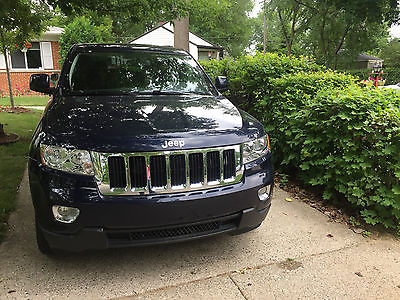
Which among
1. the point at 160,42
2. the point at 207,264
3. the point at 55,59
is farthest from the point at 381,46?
the point at 207,264

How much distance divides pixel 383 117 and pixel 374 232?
1.15 metres

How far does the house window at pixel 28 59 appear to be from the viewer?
67.2 ft

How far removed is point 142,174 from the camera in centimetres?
228

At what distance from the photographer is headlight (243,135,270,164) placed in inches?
103

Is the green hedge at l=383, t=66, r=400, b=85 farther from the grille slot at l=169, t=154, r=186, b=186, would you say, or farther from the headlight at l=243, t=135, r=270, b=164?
the grille slot at l=169, t=154, r=186, b=186

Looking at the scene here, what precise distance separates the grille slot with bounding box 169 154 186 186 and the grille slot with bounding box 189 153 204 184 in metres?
0.05

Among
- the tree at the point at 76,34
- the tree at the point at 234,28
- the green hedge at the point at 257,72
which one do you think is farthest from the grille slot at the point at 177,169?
the tree at the point at 234,28

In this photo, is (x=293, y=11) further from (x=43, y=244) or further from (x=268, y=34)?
(x=268, y=34)

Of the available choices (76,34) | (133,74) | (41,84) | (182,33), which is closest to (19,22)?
(182,33)

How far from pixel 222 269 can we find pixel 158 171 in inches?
40.4

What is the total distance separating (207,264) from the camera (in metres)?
2.78

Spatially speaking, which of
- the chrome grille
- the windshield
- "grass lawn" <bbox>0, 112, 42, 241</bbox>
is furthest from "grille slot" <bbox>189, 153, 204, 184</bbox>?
"grass lawn" <bbox>0, 112, 42, 241</bbox>

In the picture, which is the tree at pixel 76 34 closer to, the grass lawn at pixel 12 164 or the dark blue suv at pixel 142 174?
the grass lawn at pixel 12 164

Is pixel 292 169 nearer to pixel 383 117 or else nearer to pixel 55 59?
pixel 383 117
